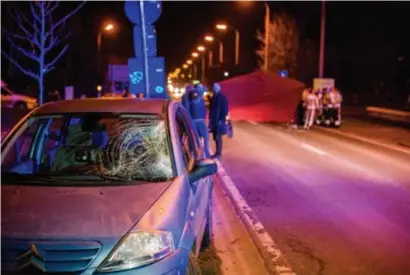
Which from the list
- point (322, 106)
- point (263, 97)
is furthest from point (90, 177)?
point (263, 97)

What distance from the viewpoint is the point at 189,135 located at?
242 inches

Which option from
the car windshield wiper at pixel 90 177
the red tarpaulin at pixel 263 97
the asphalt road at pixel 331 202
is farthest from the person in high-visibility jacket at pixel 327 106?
the car windshield wiper at pixel 90 177

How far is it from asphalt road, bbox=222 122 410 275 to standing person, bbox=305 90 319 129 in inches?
280

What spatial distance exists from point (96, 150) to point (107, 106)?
0.45 meters

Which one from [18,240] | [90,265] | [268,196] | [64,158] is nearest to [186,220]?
[90,265]

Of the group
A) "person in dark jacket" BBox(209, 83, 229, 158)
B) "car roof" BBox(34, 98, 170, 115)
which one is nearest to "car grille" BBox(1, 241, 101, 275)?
"car roof" BBox(34, 98, 170, 115)

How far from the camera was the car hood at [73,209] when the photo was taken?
383 cm

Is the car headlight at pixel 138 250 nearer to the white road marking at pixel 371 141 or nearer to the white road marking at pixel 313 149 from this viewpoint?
the white road marking at pixel 313 149

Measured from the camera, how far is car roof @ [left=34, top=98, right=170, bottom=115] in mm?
5332

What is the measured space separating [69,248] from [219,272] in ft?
8.34

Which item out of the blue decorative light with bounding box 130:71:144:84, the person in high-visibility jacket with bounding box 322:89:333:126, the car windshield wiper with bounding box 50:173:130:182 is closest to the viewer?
the car windshield wiper with bounding box 50:173:130:182

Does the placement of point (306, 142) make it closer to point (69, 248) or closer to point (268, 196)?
point (268, 196)

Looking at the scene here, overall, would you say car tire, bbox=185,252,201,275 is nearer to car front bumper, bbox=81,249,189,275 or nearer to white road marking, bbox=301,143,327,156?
car front bumper, bbox=81,249,189,275

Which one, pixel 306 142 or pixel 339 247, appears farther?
pixel 306 142
